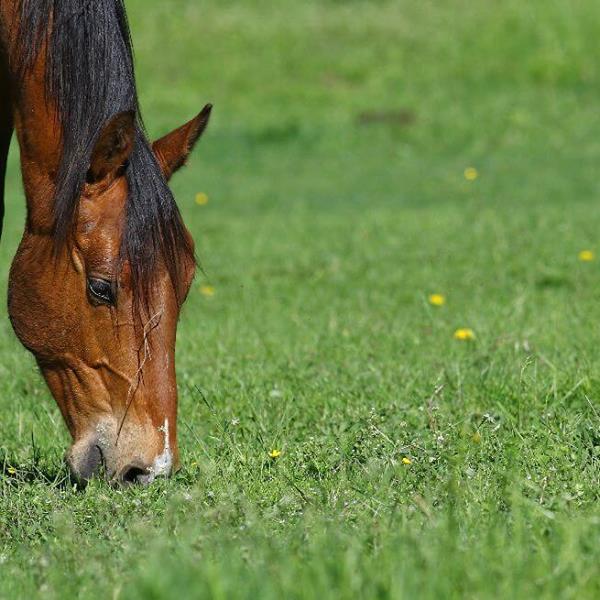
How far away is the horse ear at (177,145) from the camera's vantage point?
14.2 feet

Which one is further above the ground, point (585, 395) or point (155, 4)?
point (585, 395)

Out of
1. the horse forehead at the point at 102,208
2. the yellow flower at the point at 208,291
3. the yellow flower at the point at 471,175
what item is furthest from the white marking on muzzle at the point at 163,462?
the yellow flower at the point at 471,175

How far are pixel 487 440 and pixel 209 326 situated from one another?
130 inches

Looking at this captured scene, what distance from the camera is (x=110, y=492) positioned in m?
3.87

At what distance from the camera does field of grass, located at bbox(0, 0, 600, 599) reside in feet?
Result: 9.68

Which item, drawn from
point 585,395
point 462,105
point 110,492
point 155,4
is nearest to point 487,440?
point 585,395

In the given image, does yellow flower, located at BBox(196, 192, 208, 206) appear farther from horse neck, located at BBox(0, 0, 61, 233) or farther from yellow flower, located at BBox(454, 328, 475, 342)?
horse neck, located at BBox(0, 0, 61, 233)

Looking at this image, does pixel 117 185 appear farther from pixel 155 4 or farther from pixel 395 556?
pixel 155 4

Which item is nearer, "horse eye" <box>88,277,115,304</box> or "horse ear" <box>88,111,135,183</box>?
"horse ear" <box>88,111,135,183</box>

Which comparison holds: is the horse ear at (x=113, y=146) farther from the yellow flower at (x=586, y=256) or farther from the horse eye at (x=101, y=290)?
the yellow flower at (x=586, y=256)

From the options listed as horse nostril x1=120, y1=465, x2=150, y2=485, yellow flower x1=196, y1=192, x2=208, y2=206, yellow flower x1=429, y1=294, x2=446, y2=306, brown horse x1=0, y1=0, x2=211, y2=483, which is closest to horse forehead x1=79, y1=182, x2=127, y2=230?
brown horse x1=0, y1=0, x2=211, y2=483

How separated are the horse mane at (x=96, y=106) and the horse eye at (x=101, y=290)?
0.09 meters

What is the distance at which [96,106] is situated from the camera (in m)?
4.03

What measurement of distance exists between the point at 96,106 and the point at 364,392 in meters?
1.95
